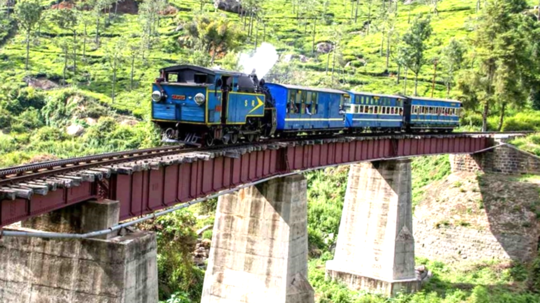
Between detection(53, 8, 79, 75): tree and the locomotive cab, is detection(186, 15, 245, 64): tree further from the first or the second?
the locomotive cab

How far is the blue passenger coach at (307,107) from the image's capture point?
27156mm

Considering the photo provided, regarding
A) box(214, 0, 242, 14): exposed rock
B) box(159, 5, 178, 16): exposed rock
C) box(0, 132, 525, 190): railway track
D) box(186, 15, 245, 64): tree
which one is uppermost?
box(214, 0, 242, 14): exposed rock

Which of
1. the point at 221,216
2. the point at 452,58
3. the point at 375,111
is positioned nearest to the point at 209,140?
the point at 221,216

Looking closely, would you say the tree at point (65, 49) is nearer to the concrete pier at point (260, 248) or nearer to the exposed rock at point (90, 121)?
the exposed rock at point (90, 121)

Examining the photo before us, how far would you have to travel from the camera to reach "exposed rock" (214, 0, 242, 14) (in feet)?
403

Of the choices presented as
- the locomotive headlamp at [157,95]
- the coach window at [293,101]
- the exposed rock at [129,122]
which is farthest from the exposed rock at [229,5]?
the locomotive headlamp at [157,95]

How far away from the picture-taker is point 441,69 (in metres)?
88.6

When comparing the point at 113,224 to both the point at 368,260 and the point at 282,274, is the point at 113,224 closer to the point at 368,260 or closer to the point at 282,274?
the point at 282,274

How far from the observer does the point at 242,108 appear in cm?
2338

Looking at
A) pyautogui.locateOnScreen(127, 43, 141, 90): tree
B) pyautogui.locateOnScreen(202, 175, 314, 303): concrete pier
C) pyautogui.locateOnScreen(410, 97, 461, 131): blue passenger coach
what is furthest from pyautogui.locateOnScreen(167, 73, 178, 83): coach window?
pyautogui.locateOnScreen(127, 43, 141, 90): tree

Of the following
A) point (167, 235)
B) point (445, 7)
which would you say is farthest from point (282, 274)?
point (445, 7)

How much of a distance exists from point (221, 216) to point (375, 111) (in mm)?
15219

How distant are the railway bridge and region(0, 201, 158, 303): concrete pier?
0.02 meters

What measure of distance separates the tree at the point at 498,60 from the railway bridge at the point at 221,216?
8.45 meters
